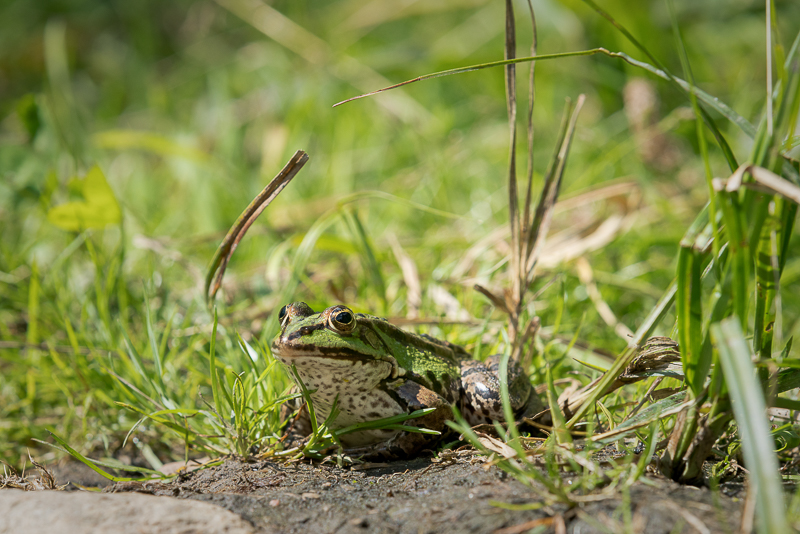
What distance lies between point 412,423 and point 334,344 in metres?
0.45

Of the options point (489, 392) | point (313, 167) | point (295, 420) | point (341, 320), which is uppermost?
point (313, 167)

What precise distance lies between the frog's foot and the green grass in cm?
25

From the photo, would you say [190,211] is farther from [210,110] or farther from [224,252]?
[224,252]

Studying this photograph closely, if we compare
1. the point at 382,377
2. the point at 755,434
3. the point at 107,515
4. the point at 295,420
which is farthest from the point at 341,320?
the point at 755,434

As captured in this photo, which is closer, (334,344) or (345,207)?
(334,344)

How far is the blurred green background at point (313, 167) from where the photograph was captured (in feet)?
10.2

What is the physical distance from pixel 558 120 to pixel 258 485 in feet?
17.3

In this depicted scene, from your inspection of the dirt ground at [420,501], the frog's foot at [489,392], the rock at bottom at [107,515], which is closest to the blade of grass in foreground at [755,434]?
the dirt ground at [420,501]

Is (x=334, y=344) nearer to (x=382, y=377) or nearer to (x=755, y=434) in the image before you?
(x=382, y=377)

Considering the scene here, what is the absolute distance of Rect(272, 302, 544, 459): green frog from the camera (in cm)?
216

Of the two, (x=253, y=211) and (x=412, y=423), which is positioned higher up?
(x=253, y=211)

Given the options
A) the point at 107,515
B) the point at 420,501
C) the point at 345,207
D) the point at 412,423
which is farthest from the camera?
the point at 345,207

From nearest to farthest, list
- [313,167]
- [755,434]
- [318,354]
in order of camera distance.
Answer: [755,434], [318,354], [313,167]

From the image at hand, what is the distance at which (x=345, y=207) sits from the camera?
432cm
